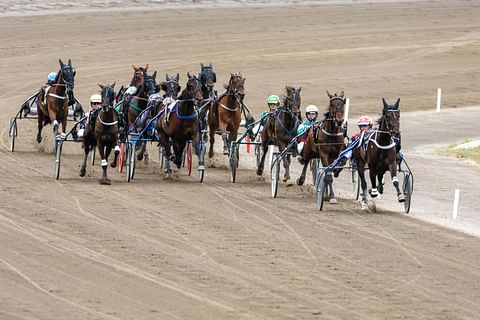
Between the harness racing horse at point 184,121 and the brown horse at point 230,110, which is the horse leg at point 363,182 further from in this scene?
the brown horse at point 230,110

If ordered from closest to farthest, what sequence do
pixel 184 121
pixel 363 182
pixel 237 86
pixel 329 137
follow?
pixel 363 182, pixel 329 137, pixel 184 121, pixel 237 86

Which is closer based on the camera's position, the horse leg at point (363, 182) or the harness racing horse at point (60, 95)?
the horse leg at point (363, 182)

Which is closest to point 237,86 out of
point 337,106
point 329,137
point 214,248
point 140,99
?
point 140,99

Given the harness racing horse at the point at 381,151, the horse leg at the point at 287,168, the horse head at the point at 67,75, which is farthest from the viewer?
the horse head at the point at 67,75

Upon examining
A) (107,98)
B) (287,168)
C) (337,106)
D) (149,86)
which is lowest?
(287,168)

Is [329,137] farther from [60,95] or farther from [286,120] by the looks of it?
[60,95]

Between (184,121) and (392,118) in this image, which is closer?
(392,118)

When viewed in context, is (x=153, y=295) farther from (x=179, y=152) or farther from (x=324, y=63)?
(x=324, y=63)

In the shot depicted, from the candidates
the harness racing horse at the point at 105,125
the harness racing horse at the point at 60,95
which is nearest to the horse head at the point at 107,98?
the harness racing horse at the point at 105,125

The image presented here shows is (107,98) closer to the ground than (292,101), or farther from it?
closer to the ground

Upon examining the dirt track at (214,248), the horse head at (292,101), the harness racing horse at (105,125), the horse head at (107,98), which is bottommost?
the dirt track at (214,248)

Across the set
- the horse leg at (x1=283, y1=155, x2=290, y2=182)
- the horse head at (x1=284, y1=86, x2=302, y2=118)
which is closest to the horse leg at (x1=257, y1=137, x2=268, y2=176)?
the horse leg at (x1=283, y1=155, x2=290, y2=182)

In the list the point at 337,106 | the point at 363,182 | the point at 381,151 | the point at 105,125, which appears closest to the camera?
the point at 381,151

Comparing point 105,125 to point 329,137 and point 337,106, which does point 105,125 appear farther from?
point 337,106
